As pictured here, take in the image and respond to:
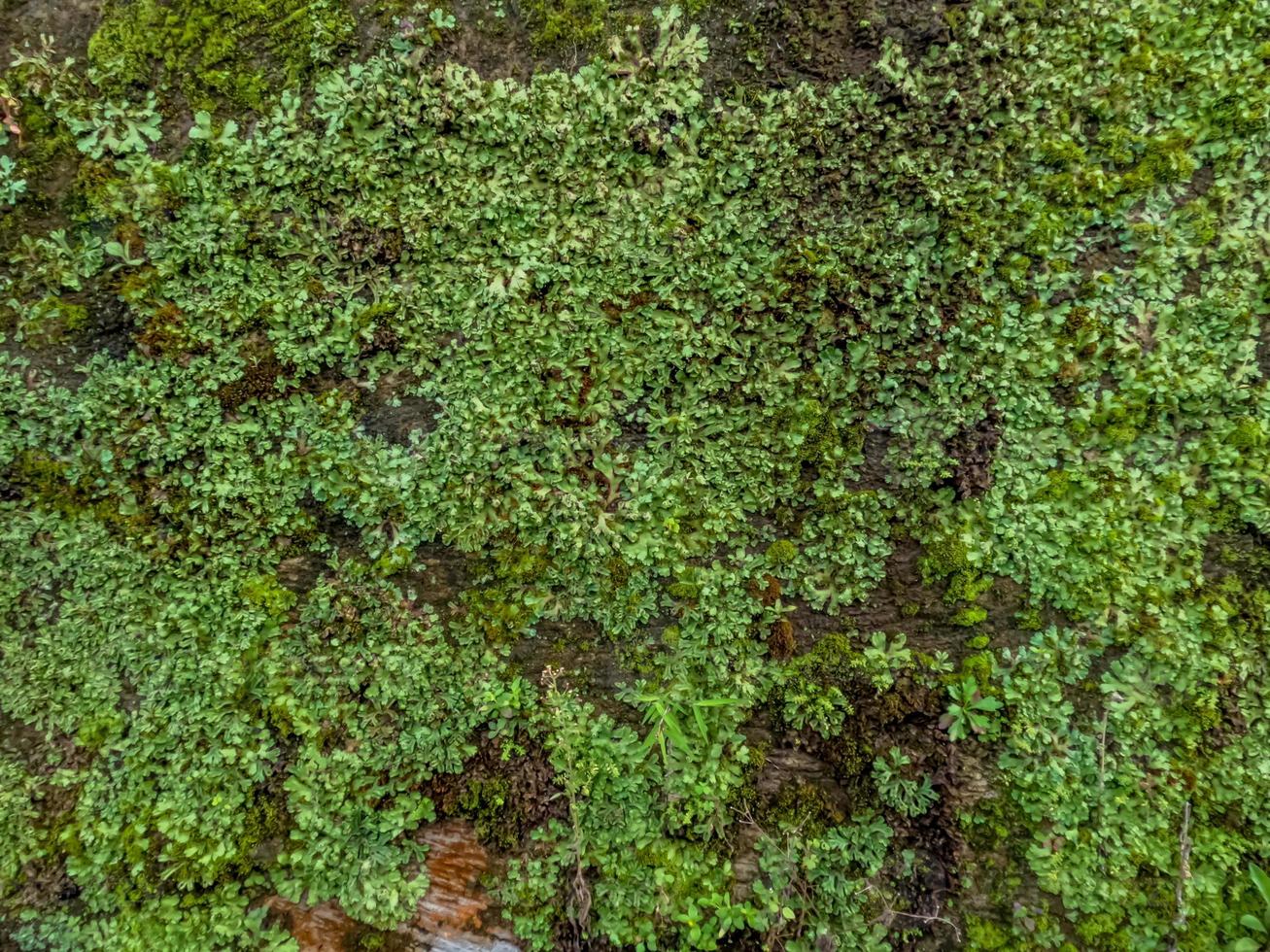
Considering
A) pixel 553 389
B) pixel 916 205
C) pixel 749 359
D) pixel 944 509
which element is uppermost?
pixel 916 205

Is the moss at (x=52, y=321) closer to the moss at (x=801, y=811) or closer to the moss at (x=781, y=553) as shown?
the moss at (x=781, y=553)

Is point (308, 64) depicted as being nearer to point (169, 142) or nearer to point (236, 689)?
point (169, 142)

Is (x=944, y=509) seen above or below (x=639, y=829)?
above

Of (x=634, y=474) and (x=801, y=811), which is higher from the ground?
(x=634, y=474)

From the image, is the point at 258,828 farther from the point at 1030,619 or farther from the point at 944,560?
the point at 1030,619

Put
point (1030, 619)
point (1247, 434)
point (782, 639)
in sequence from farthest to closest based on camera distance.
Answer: point (782, 639), point (1030, 619), point (1247, 434)

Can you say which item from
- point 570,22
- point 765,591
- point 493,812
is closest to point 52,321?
point 570,22

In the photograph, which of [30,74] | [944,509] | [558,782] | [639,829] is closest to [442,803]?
[558,782]

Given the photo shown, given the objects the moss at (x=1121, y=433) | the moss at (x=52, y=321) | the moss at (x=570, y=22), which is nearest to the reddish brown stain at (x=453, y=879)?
the moss at (x=52, y=321)
